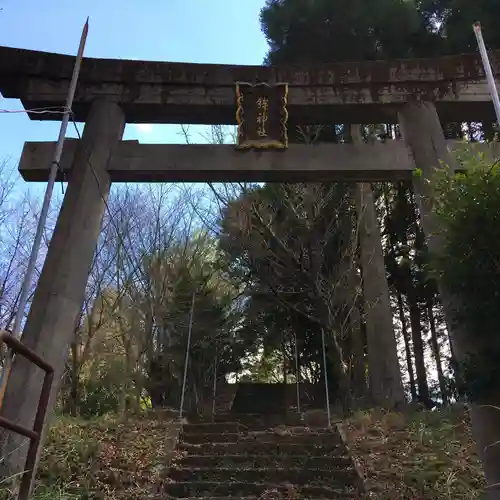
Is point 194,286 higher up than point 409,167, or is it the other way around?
point 194,286

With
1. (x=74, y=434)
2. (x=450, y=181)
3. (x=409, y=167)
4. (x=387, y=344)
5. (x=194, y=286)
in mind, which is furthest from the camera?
(x=194, y=286)

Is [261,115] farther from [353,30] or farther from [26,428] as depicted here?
[353,30]

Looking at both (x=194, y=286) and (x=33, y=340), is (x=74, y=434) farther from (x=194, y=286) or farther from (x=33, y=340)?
(x=194, y=286)

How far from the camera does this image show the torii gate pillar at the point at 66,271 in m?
4.94

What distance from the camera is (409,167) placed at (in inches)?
244

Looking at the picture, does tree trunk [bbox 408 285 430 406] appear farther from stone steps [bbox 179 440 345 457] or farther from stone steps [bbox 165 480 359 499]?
stone steps [bbox 165 480 359 499]

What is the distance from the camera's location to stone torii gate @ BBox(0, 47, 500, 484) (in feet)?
20.1

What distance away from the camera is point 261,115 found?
21.5ft

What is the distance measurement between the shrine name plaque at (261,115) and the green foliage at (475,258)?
243 centimetres

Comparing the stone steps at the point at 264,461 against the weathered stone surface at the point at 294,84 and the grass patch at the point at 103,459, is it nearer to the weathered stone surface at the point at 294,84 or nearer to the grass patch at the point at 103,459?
the grass patch at the point at 103,459

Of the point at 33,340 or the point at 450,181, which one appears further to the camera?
the point at 33,340

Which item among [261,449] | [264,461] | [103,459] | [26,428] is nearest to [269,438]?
[261,449]

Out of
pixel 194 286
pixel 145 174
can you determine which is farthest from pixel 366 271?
pixel 145 174

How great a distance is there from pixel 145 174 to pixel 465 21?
9488mm
